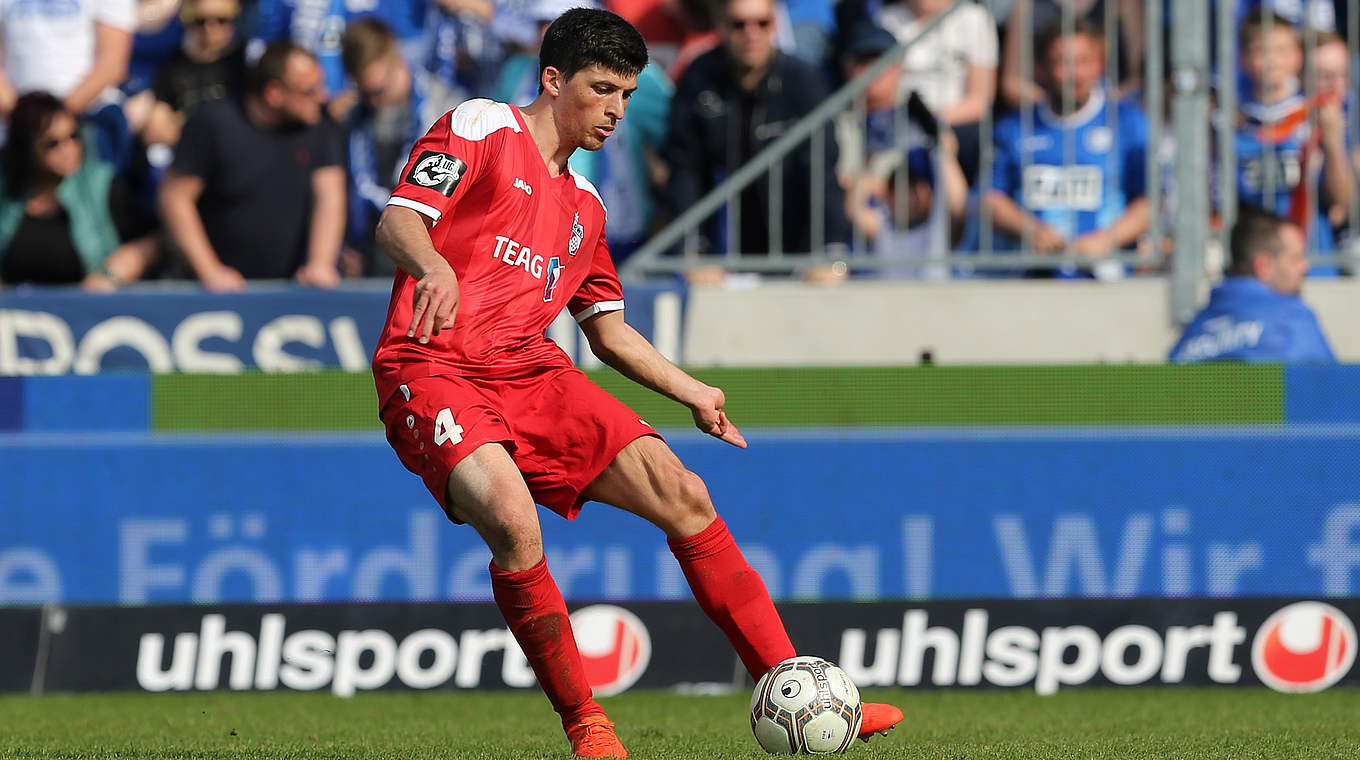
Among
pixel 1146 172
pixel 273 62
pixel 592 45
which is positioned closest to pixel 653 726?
pixel 592 45

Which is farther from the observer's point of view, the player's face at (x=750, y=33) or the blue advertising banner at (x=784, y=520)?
the player's face at (x=750, y=33)

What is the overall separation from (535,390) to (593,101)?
2.72 feet

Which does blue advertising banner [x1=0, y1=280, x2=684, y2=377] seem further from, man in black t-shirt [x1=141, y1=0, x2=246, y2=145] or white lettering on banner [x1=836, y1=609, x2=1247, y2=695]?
white lettering on banner [x1=836, y1=609, x2=1247, y2=695]

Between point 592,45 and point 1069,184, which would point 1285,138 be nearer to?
point 1069,184

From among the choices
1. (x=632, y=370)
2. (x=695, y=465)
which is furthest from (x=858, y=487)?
(x=632, y=370)

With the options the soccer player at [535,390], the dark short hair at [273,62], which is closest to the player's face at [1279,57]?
the dark short hair at [273,62]

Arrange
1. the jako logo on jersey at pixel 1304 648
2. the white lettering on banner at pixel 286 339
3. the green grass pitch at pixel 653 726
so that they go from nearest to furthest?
the green grass pitch at pixel 653 726
the jako logo on jersey at pixel 1304 648
the white lettering on banner at pixel 286 339

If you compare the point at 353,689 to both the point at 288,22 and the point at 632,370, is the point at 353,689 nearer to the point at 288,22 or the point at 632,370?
the point at 632,370

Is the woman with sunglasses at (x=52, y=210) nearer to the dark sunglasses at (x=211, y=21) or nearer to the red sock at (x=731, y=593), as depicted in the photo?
the dark sunglasses at (x=211, y=21)

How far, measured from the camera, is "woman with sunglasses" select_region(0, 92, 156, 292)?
9.98 metres

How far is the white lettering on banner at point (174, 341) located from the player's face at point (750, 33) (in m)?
2.46

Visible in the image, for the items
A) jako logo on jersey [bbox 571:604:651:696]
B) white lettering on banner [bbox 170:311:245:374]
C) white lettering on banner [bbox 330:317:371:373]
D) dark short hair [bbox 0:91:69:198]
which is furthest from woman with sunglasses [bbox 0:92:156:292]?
jako logo on jersey [bbox 571:604:651:696]

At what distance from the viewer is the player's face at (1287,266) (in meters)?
9.05

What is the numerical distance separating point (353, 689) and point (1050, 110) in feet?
14.9
